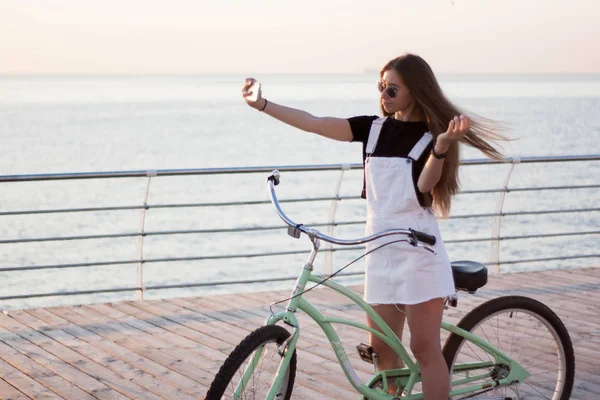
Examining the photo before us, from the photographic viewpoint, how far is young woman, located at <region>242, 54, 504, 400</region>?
10.3 feet

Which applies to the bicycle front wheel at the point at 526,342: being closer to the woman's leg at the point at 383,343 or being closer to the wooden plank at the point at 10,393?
the woman's leg at the point at 383,343

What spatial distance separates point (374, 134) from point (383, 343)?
750 mm

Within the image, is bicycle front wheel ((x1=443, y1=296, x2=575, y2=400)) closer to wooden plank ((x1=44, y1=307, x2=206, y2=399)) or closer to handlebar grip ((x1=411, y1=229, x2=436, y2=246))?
handlebar grip ((x1=411, y1=229, x2=436, y2=246))

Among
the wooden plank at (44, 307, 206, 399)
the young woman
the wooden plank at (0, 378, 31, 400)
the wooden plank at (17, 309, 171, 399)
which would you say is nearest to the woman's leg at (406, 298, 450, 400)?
the young woman

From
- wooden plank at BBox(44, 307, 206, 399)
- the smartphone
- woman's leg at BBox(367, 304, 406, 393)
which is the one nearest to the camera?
the smartphone

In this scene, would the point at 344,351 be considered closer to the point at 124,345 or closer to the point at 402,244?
the point at 402,244

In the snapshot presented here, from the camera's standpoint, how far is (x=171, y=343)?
5293mm

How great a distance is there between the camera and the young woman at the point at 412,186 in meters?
3.15

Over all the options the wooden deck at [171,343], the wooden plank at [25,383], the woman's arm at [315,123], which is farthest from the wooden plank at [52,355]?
the woman's arm at [315,123]

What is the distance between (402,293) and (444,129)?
1.86 feet

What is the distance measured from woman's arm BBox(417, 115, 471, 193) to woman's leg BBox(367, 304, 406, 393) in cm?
50

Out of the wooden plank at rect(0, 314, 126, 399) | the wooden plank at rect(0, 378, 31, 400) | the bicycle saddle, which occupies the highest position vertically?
the bicycle saddle

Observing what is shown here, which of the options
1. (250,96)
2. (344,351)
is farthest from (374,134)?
(344,351)

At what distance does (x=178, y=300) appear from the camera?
639 centimetres
